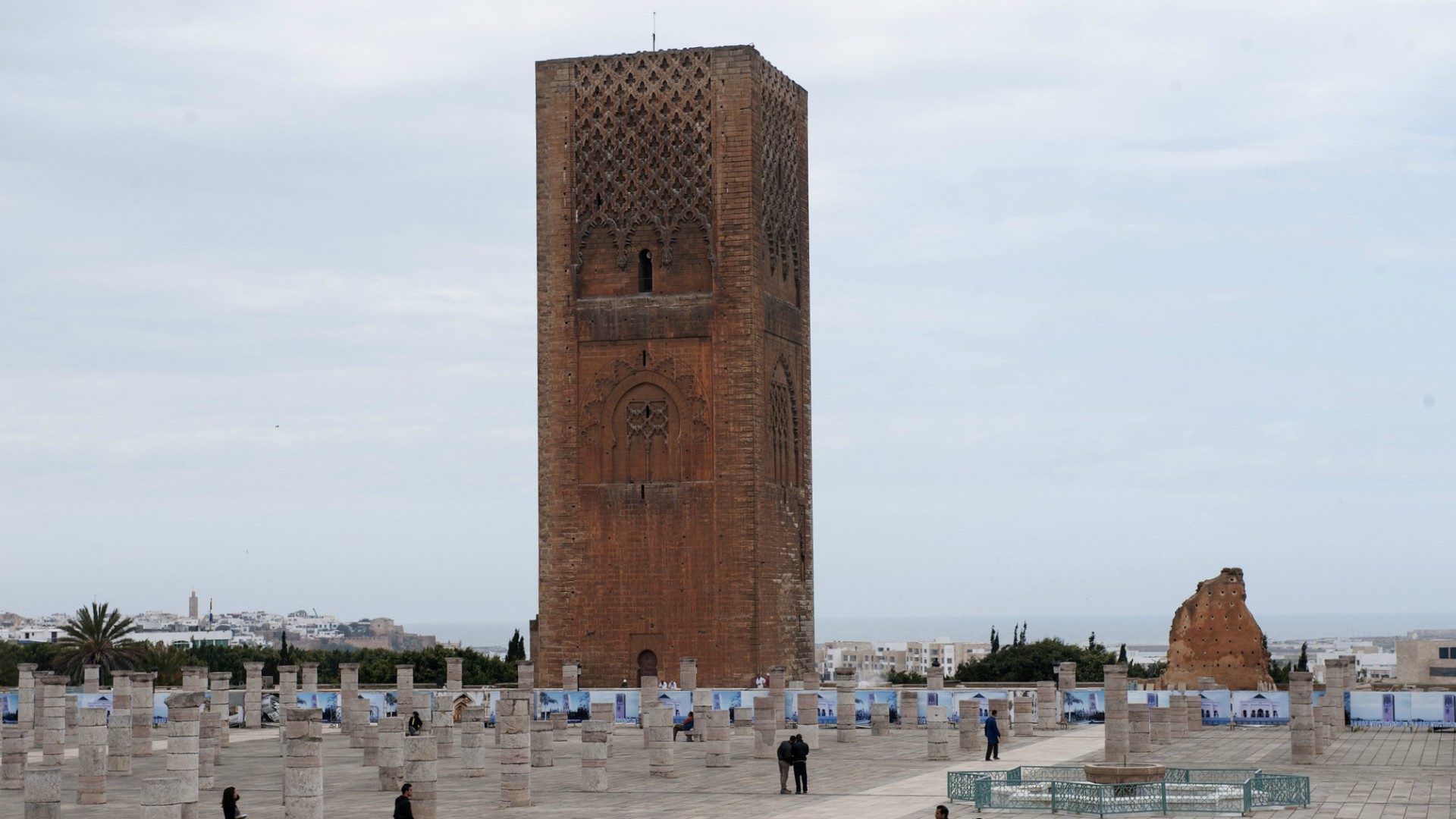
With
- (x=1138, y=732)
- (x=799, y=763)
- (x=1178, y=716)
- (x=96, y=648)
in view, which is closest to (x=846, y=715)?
(x=1178, y=716)

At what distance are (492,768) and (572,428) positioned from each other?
15980 millimetres

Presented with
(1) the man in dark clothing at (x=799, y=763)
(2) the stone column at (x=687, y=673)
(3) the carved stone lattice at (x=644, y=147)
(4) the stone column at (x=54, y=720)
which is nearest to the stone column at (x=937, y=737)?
(1) the man in dark clothing at (x=799, y=763)

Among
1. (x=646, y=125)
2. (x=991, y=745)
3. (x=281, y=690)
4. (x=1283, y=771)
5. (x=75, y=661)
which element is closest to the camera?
(x=1283, y=771)

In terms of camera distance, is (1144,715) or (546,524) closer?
(1144,715)

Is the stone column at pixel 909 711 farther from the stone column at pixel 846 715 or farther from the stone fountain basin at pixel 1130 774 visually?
the stone fountain basin at pixel 1130 774

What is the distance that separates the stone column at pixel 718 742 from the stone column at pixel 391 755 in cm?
500

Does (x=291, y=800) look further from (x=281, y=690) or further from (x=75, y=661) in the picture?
(x=75, y=661)

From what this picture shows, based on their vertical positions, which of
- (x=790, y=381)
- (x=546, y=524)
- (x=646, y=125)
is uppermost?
(x=646, y=125)

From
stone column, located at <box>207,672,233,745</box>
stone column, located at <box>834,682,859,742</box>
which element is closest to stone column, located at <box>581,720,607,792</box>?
stone column, located at <box>207,672,233,745</box>

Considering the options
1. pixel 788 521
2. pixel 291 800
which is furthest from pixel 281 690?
pixel 291 800

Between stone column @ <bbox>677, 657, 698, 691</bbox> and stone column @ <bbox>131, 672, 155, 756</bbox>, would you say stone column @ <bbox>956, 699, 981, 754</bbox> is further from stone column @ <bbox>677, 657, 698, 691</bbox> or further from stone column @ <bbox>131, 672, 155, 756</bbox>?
stone column @ <bbox>131, 672, 155, 756</bbox>

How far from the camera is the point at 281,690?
4112 cm

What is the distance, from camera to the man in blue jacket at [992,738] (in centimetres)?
3044

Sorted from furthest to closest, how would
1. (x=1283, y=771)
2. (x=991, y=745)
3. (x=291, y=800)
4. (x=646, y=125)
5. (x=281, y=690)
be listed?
(x=646, y=125) < (x=281, y=690) < (x=991, y=745) < (x=1283, y=771) < (x=291, y=800)
